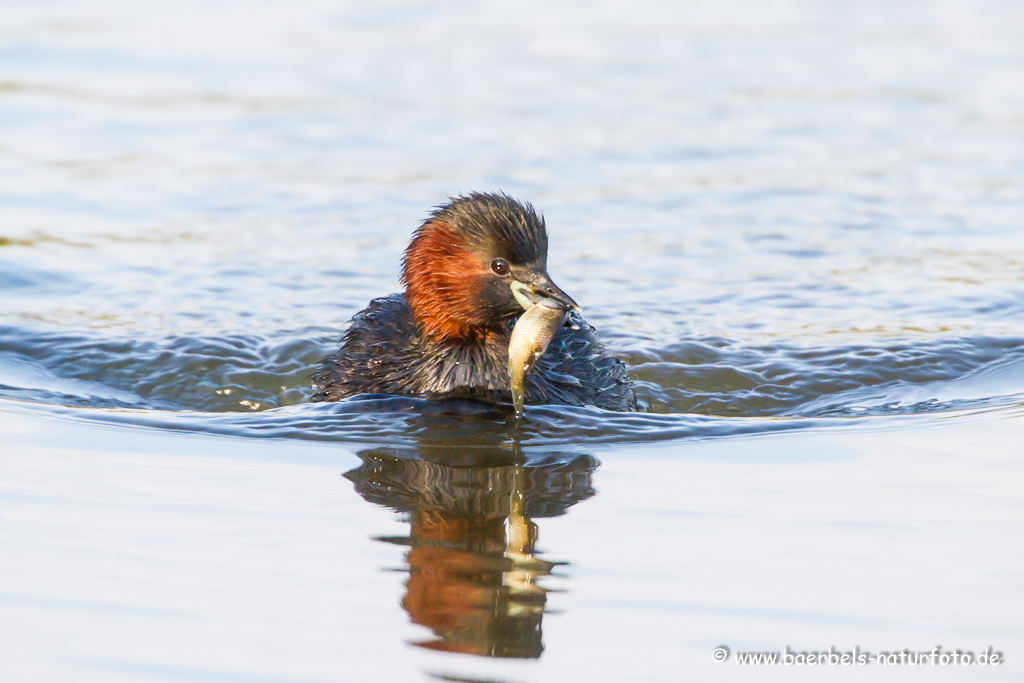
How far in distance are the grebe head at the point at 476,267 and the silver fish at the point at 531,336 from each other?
0.09m

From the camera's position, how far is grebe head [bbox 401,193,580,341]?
7.26 metres

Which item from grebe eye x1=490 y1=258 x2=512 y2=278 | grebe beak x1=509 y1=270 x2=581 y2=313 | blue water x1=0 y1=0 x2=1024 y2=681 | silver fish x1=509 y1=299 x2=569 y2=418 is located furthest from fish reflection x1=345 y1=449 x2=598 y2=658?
grebe eye x1=490 y1=258 x2=512 y2=278

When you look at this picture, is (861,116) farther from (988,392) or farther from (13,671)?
(13,671)

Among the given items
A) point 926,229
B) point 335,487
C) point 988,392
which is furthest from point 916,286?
point 335,487

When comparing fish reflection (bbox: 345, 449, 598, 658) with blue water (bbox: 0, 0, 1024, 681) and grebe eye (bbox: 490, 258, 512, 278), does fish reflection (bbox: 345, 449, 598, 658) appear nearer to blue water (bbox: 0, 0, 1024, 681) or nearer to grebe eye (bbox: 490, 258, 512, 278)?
blue water (bbox: 0, 0, 1024, 681)

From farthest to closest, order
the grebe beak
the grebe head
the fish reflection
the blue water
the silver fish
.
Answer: the grebe head → the grebe beak → the silver fish → the blue water → the fish reflection

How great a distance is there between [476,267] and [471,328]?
47 centimetres

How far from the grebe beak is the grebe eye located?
0.26ft

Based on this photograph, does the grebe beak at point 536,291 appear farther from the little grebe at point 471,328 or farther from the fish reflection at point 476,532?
the fish reflection at point 476,532

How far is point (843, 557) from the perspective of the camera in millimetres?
5477

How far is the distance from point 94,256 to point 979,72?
11.4m

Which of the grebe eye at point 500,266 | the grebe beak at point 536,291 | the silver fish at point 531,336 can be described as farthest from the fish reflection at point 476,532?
the grebe eye at point 500,266

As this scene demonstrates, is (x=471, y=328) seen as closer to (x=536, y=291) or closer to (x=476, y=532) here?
(x=536, y=291)

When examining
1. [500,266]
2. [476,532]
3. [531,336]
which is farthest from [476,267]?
[476,532]
